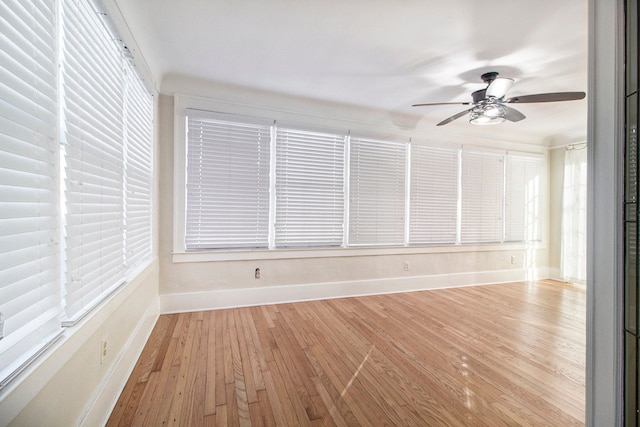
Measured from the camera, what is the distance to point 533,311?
318cm

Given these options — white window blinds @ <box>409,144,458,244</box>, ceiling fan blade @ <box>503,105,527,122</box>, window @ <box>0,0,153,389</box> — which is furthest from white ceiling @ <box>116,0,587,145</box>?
white window blinds @ <box>409,144,458,244</box>

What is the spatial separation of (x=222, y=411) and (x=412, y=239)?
10.6 ft

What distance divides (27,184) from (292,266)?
8.76ft

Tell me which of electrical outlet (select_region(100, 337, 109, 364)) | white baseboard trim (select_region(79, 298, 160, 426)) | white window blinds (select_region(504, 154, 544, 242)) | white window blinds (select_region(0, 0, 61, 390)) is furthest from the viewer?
white window blinds (select_region(504, 154, 544, 242))

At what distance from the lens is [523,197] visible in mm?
4676

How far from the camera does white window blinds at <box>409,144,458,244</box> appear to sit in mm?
3977

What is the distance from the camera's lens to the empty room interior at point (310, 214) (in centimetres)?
91

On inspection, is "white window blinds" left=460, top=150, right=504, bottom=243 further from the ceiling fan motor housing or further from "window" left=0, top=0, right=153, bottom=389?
"window" left=0, top=0, right=153, bottom=389

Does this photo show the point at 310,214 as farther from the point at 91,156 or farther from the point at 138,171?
the point at 91,156

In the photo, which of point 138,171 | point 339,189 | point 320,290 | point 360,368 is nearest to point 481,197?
point 339,189

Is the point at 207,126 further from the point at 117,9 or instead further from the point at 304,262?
the point at 304,262

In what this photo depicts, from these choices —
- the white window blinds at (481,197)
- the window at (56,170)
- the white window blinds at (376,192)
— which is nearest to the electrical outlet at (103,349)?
the window at (56,170)

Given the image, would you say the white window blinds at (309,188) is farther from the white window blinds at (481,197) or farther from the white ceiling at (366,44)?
the white window blinds at (481,197)

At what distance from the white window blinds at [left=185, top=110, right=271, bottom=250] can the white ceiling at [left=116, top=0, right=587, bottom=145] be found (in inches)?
20.0
